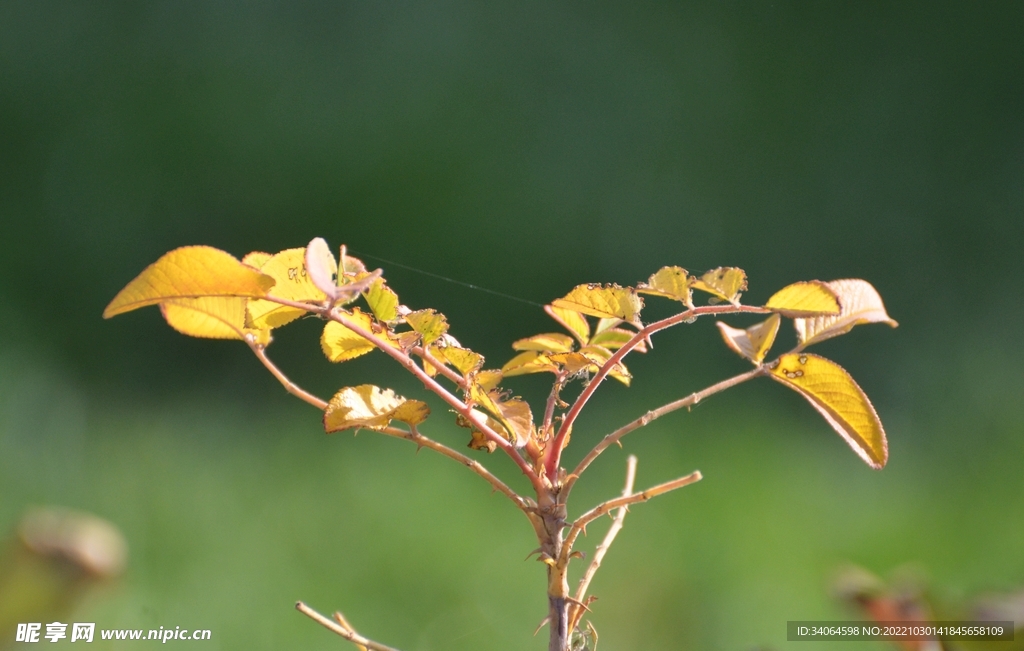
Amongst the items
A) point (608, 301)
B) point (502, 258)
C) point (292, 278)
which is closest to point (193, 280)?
point (292, 278)

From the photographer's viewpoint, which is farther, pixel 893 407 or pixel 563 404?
pixel 893 407

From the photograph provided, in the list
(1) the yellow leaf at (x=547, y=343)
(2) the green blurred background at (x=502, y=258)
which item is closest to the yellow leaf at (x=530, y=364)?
(1) the yellow leaf at (x=547, y=343)

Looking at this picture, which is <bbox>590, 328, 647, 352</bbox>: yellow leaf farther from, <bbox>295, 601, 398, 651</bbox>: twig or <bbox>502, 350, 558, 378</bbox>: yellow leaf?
<bbox>295, 601, 398, 651</bbox>: twig

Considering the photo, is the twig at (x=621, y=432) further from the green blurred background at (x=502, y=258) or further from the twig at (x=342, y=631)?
the green blurred background at (x=502, y=258)

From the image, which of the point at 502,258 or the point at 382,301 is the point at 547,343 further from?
the point at 502,258

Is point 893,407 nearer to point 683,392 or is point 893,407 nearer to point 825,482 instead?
point 825,482

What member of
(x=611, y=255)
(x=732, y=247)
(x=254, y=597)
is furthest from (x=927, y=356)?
(x=254, y=597)
